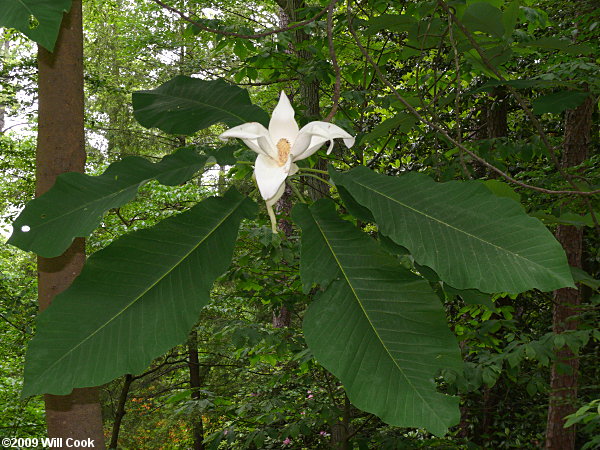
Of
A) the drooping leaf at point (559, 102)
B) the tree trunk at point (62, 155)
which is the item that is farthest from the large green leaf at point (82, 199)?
the drooping leaf at point (559, 102)

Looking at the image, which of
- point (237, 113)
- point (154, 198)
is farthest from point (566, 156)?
point (154, 198)

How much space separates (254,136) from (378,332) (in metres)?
0.32

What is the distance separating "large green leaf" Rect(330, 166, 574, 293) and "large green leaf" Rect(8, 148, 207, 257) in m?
0.26

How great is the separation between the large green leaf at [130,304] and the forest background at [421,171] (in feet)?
0.44

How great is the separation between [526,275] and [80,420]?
1004 millimetres

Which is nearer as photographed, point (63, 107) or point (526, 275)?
point (526, 275)

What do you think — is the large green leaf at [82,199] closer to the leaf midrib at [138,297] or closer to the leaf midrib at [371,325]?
the leaf midrib at [138,297]

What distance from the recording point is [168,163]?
0.88m

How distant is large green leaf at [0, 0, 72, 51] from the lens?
77 centimetres

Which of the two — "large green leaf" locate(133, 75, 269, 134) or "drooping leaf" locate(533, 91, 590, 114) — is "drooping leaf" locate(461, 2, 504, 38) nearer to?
"drooping leaf" locate(533, 91, 590, 114)

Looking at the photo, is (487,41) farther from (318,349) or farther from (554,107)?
(318,349)

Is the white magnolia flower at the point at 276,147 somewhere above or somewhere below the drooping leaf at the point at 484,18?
below

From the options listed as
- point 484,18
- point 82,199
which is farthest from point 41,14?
point 484,18

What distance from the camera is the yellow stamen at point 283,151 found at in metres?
0.76
